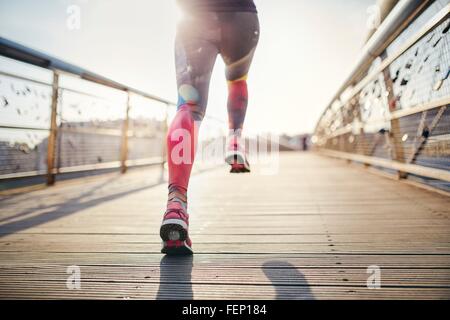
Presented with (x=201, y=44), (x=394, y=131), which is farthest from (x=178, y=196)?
(x=394, y=131)

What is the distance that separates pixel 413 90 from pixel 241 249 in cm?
204

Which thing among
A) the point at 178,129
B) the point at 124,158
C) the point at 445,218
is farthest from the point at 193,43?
the point at 124,158

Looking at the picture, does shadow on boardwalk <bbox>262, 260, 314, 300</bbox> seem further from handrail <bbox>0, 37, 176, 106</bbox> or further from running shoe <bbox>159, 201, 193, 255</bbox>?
handrail <bbox>0, 37, 176, 106</bbox>

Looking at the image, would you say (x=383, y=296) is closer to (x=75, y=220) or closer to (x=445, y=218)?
(x=445, y=218)

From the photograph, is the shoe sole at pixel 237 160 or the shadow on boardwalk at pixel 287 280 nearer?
the shadow on boardwalk at pixel 287 280

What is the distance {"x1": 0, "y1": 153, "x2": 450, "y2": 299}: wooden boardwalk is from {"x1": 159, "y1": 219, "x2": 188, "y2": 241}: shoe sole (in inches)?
3.0

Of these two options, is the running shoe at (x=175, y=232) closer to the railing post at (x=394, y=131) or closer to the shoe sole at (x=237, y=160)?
the shoe sole at (x=237, y=160)

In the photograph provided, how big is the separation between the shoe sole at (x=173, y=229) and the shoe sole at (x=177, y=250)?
0.08ft

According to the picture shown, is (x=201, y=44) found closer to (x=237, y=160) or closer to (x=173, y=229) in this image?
(x=237, y=160)

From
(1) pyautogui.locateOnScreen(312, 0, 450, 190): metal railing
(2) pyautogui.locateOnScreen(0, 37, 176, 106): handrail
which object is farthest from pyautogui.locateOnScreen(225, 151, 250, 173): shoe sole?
(2) pyautogui.locateOnScreen(0, 37, 176, 106): handrail

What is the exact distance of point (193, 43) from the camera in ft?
3.97

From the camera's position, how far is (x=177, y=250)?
1.02m

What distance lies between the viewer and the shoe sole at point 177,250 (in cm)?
101

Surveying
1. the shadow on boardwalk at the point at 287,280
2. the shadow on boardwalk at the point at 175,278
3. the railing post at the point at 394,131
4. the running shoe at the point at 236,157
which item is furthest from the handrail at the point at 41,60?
the railing post at the point at 394,131
